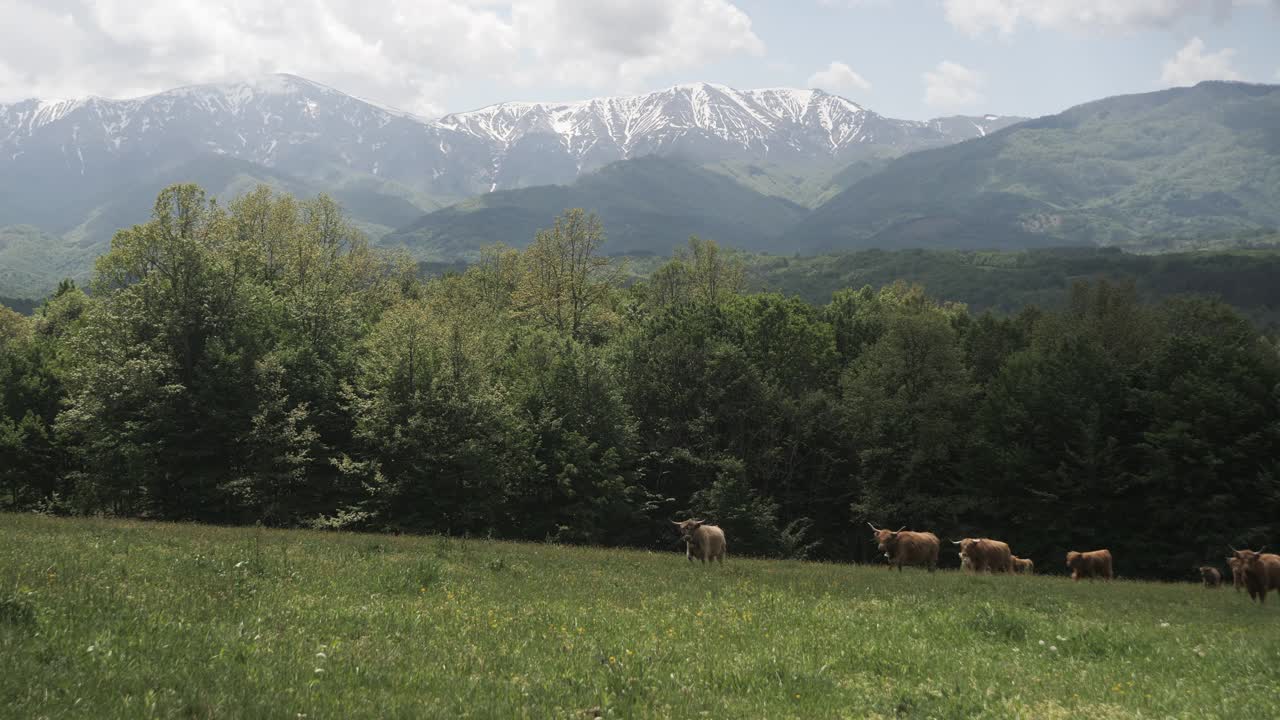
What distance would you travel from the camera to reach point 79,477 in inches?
1857

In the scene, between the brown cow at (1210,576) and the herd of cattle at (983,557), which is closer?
the herd of cattle at (983,557)

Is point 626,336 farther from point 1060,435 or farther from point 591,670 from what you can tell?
point 591,670

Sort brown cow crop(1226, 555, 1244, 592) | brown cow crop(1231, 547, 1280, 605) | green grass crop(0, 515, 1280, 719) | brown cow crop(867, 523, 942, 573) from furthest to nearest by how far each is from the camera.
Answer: brown cow crop(867, 523, 942, 573) < brown cow crop(1226, 555, 1244, 592) < brown cow crop(1231, 547, 1280, 605) < green grass crop(0, 515, 1280, 719)

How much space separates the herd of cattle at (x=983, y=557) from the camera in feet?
82.9

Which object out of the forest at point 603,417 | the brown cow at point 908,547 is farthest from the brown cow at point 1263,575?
the forest at point 603,417

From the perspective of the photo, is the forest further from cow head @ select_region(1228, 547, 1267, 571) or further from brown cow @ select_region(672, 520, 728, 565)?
cow head @ select_region(1228, 547, 1267, 571)

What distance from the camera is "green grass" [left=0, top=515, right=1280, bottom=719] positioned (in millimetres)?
8625

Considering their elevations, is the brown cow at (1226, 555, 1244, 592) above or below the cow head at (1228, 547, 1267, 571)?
below

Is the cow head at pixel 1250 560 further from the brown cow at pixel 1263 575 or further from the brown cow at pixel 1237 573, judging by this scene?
the brown cow at pixel 1237 573

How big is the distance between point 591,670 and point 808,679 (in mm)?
3060

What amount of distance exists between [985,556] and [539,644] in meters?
28.0

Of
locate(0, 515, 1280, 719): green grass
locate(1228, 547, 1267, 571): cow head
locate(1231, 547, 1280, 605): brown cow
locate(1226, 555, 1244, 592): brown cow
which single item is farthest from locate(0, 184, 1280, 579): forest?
locate(1231, 547, 1280, 605): brown cow

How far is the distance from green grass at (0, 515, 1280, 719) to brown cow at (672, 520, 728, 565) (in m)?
8.14

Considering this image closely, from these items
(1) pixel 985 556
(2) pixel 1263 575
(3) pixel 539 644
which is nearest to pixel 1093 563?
(1) pixel 985 556
